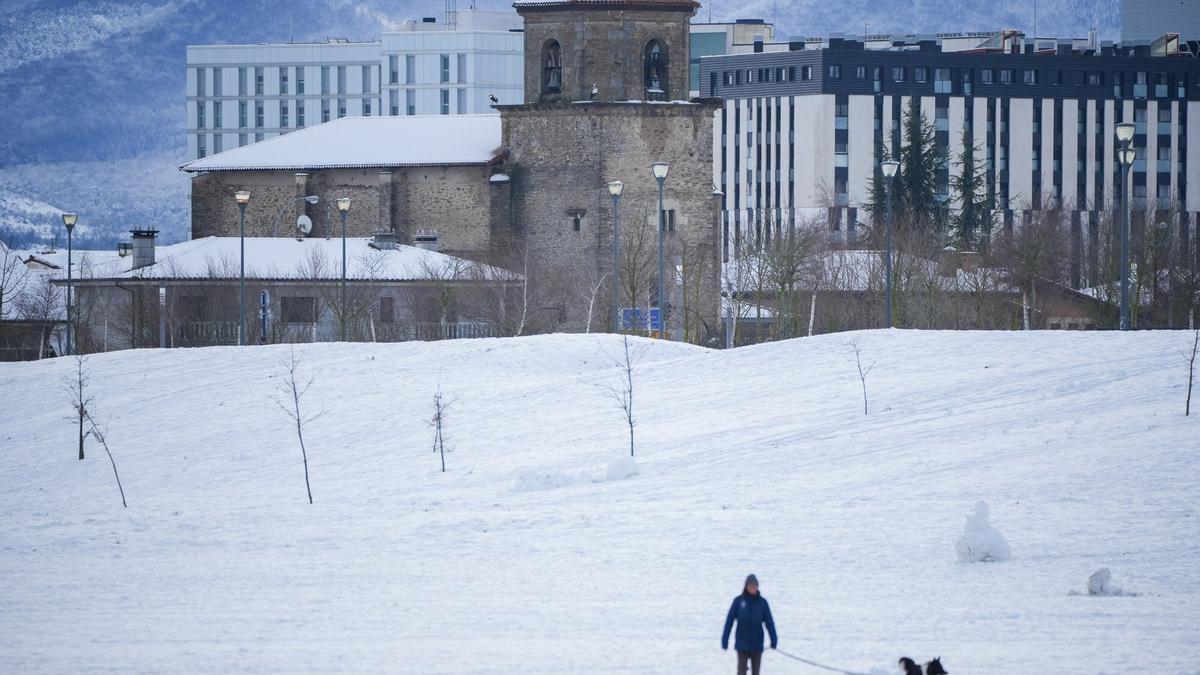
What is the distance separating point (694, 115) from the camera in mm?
60375

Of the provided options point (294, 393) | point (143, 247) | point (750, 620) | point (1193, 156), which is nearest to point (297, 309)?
point (143, 247)

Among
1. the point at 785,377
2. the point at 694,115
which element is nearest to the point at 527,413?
the point at 785,377

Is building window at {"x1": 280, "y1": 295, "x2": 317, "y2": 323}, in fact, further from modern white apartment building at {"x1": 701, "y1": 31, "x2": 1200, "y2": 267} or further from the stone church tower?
modern white apartment building at {"x1": 701, "y1": 31, "x2": 1200, "y2": 267}

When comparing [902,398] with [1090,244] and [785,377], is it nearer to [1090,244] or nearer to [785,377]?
[785,377]

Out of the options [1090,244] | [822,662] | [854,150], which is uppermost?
[854,150]

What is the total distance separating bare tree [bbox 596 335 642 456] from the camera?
3378cm

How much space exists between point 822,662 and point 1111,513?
764 cm

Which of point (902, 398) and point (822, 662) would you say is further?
point (902, 398)

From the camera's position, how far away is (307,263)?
191 ft

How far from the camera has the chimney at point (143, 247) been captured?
195 feet

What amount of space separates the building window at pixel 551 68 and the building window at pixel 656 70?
2713 mm

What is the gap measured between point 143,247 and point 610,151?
48.2 feet

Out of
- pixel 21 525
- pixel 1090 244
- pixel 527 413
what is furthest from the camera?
pixel 1090 244

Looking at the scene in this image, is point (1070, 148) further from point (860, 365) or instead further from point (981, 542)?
point (981, 542)
